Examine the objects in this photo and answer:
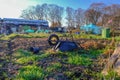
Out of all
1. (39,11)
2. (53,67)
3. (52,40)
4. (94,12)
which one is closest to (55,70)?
(53,67)

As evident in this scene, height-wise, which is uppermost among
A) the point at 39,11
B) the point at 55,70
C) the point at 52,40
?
the point at 39,11

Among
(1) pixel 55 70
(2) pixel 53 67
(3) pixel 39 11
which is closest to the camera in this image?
(1) pixel 55 70

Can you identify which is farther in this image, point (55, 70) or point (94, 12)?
point (94, 12)

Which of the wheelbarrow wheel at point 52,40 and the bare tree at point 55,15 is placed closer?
the wheelbarrow wheel at point 52,40

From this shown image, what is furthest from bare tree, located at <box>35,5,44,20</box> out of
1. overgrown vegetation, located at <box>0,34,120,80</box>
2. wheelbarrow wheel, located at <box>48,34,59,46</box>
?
overgrown vegetation, located at <box>0,34,120,80</box>

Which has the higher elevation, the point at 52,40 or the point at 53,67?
the point at 52,40

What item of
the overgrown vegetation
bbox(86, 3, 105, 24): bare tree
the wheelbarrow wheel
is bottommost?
the overgrown vegetation

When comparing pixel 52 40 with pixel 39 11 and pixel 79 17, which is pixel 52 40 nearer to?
pixel 79 17

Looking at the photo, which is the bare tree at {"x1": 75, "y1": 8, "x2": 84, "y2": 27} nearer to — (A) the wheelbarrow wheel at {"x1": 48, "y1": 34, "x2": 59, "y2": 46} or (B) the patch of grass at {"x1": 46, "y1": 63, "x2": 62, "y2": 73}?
(A) the wheelbarrow wheel at {"x1": 48, "y1": 34, "x2": 59, "y2": 46}

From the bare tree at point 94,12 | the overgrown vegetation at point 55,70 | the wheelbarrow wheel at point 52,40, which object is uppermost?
the bare tree at point 94,12

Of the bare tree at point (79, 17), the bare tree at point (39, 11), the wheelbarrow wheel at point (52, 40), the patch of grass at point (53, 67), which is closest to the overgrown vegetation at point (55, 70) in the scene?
the patch of grass at point (53, 67)

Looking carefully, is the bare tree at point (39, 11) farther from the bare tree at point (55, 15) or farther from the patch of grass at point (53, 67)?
the patch of grass at point (53, 67)

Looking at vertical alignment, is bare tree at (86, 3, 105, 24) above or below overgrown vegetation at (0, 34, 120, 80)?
above

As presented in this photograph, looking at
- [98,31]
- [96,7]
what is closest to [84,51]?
[98,31]
